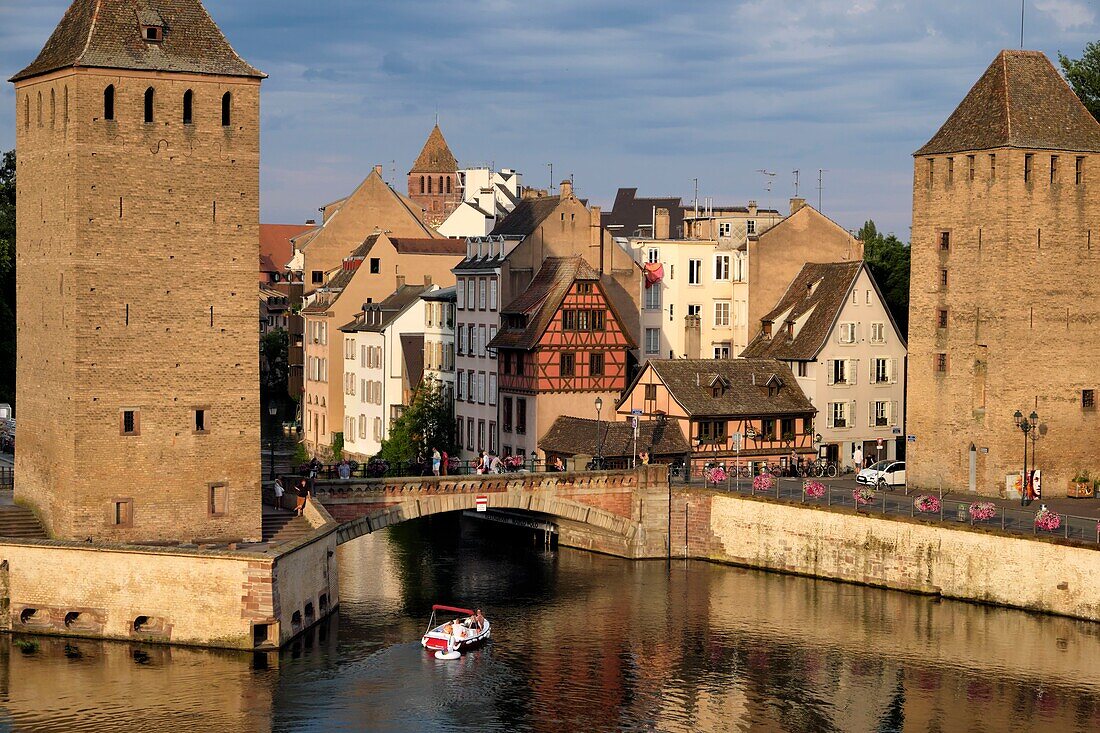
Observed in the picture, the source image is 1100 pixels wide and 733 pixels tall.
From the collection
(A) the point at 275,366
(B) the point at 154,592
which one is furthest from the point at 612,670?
(A) the point at 275,366

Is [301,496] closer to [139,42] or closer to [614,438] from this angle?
[139,42]

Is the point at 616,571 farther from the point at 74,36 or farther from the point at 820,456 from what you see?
the point at 74,36

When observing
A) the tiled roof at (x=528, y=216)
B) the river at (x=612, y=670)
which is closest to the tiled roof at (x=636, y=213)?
the tiled roof at (x=528, y=216)

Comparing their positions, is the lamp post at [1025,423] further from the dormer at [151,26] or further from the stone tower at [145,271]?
the dormer at [151,26]

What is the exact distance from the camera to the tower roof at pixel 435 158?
186 meters

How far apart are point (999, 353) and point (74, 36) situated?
3587 centimetres

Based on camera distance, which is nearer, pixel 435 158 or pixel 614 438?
pixel 614 438

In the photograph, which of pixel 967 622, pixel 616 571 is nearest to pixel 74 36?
pixel 616 571

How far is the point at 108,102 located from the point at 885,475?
3576 centimetres

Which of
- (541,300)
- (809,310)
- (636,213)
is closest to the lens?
(541,300)

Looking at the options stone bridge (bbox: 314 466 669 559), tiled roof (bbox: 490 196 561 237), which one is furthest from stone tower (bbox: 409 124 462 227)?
stone bridge (bbox: 314 466 669 559)

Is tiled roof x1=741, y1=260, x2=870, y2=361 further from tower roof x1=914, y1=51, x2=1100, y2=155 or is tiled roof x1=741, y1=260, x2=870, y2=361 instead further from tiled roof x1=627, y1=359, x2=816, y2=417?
tower roof x1=914, y1=51, x2=1100, y2=155

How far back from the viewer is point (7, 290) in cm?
9981

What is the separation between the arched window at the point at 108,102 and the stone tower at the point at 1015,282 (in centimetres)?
3351
